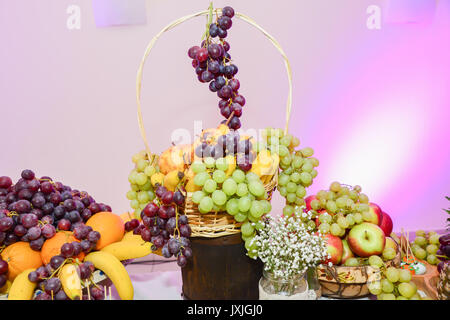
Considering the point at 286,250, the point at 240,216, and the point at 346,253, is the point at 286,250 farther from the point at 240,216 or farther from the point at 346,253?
the point at 346,253

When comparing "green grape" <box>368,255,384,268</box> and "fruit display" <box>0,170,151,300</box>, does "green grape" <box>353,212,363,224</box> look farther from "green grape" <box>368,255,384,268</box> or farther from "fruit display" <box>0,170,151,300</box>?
"fruit display" <box>0,170,151,300</box>

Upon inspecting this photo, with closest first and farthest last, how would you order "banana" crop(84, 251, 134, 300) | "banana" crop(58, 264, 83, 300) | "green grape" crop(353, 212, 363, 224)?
"banana" crop(58, 264, 83, 300) → "banana" crop(84, 251, 134, 300) → "green grape" crop(353, 212, 363, 224)

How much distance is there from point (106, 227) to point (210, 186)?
45 centimetres

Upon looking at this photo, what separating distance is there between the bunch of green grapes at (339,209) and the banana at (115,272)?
64cm

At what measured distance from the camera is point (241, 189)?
1.12m

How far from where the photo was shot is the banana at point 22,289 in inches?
43.3

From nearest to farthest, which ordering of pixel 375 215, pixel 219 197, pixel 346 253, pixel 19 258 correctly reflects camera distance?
pixel 219 197, pixel 19 258, pixel 346 253, pixel 375 215

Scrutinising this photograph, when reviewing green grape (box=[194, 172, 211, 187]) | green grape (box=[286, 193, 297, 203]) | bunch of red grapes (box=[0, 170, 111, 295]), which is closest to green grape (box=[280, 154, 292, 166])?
green grape (box=[286, 193, 297, 203])

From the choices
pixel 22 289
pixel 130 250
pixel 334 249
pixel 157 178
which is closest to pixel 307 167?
pixel 334 249

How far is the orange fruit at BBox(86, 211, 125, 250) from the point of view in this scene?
1321mm

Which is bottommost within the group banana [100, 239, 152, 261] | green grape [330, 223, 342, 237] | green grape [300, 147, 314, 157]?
banana [100, 239, 152, 261]

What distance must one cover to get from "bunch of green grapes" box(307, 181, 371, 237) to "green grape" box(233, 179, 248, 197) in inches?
12.7

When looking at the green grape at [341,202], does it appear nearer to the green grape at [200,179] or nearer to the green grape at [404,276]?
the green grape at [404,276]
